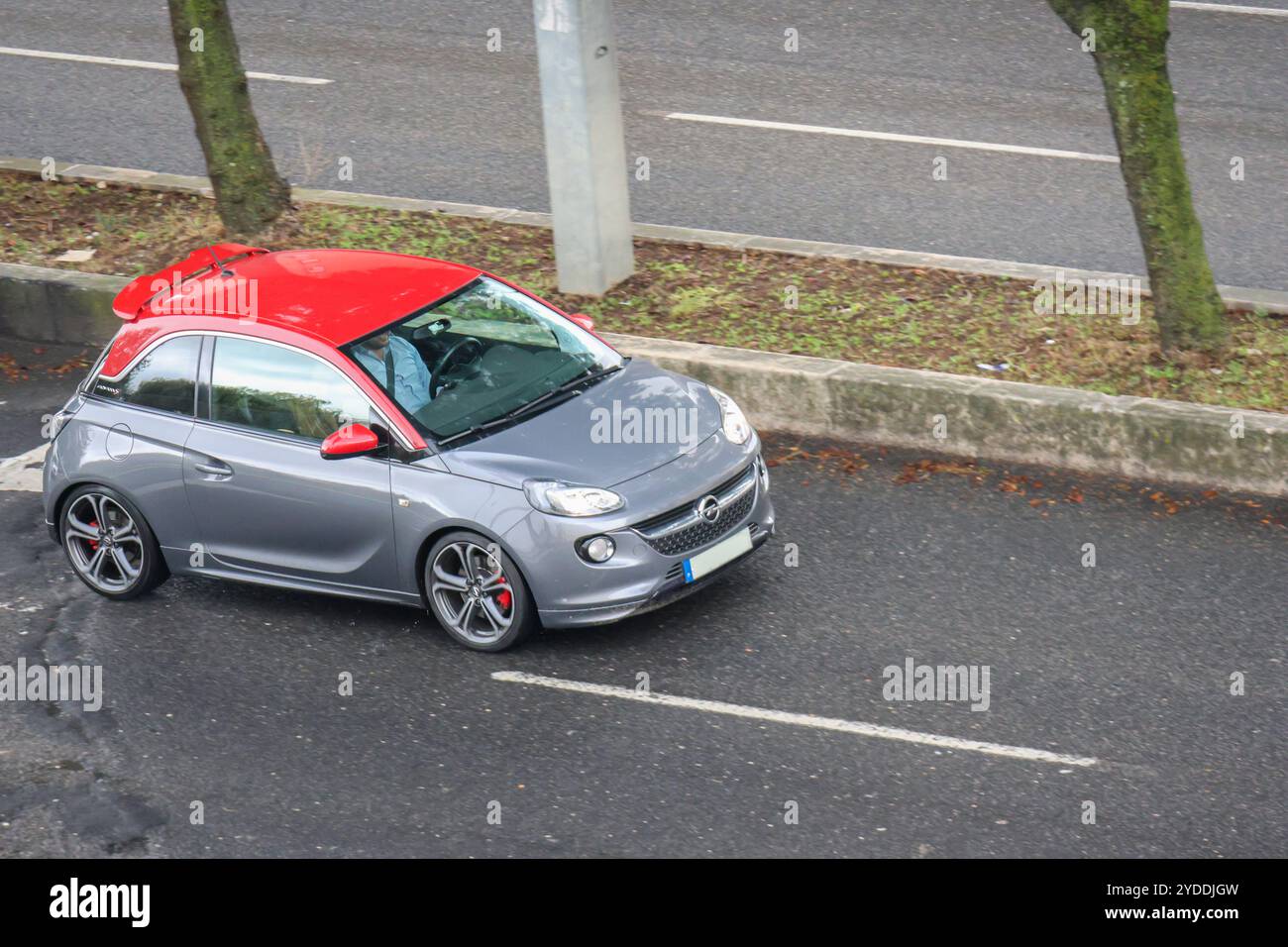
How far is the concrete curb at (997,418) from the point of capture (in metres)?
9.52

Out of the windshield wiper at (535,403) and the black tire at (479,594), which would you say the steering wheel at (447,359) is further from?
the black tire at (479,594)

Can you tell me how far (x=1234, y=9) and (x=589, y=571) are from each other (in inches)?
479

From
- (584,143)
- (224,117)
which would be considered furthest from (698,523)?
(224,117)

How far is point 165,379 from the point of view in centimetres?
887

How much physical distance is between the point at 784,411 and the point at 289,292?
320cm

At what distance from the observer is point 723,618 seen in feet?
27.8

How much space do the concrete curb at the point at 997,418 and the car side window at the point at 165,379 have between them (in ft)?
10.1

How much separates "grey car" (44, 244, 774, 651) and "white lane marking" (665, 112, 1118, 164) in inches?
240


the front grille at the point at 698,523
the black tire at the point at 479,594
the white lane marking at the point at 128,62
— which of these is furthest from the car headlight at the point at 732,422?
the white lane marking at the point at 128,62

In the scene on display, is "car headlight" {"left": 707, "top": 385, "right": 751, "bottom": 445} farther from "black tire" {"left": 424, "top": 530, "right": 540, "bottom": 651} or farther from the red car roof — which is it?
the red car roof

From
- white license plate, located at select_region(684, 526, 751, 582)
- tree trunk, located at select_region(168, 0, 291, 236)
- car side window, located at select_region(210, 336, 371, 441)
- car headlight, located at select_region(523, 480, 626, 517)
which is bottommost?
white license plate, located at select_region(684, 526, 751, 582)

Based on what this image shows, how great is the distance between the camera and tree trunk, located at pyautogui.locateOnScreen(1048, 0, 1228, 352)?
10.0 m

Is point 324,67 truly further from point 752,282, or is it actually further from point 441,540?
point 441,540

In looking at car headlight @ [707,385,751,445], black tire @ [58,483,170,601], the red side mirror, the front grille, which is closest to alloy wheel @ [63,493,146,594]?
black tire @ [58,483,170,601]
